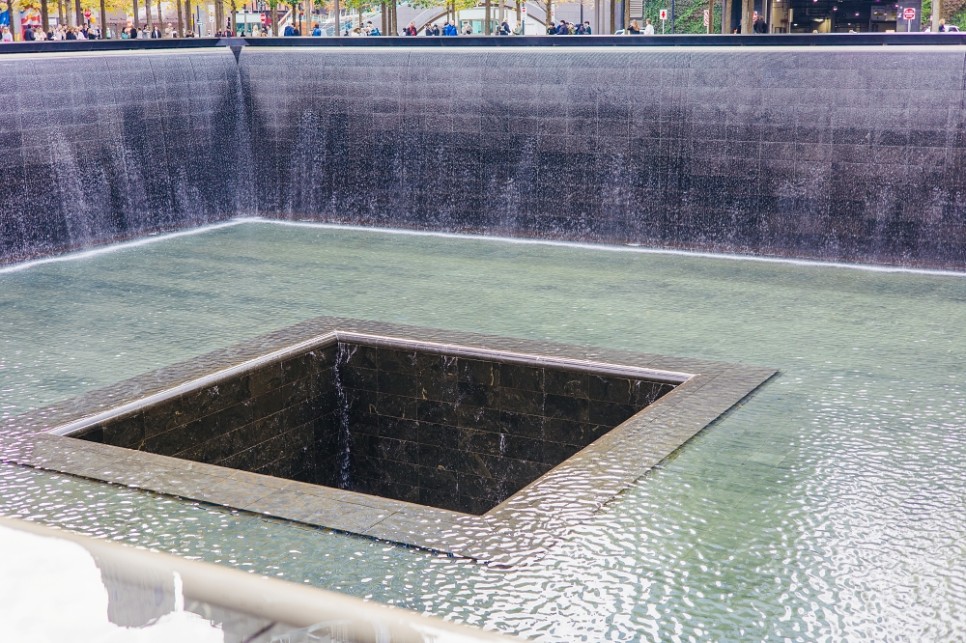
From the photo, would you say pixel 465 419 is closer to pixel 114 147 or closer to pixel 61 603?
pixel 61 603

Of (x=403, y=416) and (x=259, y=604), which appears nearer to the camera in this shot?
(x=259, y=604)

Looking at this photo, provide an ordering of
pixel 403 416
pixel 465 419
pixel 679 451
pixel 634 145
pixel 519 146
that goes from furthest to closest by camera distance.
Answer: pixel 519 146
pixel 634 145
pixel 403 416
pixel 465 419
pixel 679 451

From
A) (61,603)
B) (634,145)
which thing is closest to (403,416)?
(634,145)

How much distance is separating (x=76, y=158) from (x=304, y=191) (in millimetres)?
2167

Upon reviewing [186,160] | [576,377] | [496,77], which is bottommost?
[576,377]

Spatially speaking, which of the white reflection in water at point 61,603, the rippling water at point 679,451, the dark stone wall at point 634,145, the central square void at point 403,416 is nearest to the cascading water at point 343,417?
the central square void at point 403,416

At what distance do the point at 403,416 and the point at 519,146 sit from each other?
408cm

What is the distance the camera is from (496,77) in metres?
9.85

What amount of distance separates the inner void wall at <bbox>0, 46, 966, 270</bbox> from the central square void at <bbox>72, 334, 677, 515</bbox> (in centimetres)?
365

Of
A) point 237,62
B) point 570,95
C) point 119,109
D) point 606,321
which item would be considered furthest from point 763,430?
point 237,62

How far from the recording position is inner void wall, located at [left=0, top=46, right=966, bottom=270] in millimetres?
8453

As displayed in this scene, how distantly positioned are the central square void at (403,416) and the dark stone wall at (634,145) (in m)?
3.65

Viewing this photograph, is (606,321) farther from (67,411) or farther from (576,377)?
(67,411)

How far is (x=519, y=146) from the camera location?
9.78 m
